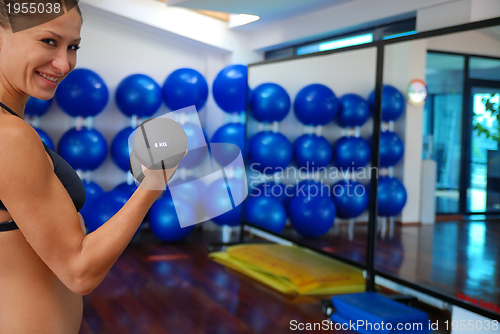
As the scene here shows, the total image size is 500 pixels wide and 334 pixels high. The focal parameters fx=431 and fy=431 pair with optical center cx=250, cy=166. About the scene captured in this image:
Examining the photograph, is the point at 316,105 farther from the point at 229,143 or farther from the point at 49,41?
the point at 49,41

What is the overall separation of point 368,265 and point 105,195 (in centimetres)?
234

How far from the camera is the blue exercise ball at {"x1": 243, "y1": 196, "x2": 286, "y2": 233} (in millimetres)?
3840

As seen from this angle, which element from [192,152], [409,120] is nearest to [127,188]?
[192,152]

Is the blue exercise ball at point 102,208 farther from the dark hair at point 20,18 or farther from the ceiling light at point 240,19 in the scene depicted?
the dark hair at point 20,18

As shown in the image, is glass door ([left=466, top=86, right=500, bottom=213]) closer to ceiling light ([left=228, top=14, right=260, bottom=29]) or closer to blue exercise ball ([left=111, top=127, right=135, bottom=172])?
ceiling light ([left=228, top=14, right=260, bottom=29])

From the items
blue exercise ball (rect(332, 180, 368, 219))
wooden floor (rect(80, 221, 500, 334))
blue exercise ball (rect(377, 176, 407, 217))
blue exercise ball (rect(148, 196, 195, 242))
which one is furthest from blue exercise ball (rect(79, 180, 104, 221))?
blue exercise ball (rect(377, 176, 407, 217))

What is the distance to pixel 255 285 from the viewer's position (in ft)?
10.3

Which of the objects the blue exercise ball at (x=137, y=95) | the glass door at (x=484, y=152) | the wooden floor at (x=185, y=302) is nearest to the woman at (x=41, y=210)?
the wooden floor at (x=185, y=302)

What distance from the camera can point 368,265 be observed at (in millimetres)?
2809

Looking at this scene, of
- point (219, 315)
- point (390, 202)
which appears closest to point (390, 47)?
point (390, 202)

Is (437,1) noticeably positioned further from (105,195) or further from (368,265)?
(105,195)

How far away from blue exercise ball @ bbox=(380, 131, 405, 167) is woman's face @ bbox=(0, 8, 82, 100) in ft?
7.56

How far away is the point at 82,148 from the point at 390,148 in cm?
264

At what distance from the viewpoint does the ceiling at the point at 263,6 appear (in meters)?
3.54
